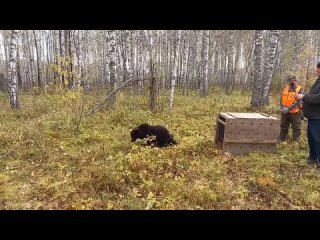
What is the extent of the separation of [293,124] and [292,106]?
23.5 inches

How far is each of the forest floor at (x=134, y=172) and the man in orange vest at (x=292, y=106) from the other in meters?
0.49

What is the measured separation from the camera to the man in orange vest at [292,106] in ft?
25.6

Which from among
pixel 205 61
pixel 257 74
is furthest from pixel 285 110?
pixel 205 61

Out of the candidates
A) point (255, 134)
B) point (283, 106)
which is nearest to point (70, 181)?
point (255, 134)

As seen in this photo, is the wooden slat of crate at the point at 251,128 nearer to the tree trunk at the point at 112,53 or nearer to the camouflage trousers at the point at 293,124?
the camouflage trousers at the point at 293,124

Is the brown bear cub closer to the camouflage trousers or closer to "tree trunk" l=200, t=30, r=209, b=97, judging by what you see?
the camouflage trousers

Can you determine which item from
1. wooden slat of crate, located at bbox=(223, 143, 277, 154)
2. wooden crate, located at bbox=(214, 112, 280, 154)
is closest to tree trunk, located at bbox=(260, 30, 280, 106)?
wooden crate, located at bbox=(214, 112, 280, 154)

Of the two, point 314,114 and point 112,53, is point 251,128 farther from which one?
point 112,53

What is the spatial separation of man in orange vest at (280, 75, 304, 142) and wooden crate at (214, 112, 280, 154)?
1041mm

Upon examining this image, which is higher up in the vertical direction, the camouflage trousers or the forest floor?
the camouflage trousers

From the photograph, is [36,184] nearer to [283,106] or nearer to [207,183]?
[207,183]

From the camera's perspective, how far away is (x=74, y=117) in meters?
9.52

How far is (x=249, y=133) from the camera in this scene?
23.5 ft

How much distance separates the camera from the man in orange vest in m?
7.80
